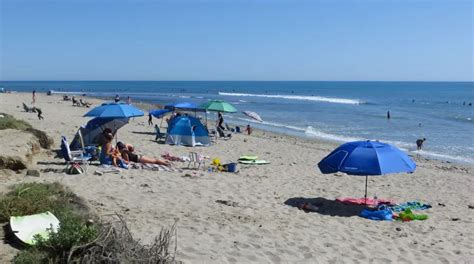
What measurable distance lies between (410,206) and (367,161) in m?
1.82

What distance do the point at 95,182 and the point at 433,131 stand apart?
26.7 m

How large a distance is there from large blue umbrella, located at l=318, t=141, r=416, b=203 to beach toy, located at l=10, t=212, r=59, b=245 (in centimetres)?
535

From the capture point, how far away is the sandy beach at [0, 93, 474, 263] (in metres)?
7.02

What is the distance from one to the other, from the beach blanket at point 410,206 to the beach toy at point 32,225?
6.66 meters

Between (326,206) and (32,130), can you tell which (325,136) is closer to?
(32,130)

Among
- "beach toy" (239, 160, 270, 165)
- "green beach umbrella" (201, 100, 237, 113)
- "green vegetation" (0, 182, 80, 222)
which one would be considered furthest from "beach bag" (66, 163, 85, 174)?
"green beach umbrella" (201, 100, 237, 113)

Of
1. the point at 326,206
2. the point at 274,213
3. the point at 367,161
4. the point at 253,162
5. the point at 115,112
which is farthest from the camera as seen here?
the point at 253,162

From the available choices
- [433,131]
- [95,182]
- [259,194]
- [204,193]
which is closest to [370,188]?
[259,194]

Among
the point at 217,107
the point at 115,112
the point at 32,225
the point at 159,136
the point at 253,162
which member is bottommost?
the point at 253,162

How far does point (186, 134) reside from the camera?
18234 mm

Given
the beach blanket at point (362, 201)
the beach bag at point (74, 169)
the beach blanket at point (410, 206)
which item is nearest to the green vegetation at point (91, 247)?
the beach bag at point (74, 169)

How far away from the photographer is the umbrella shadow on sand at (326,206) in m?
9.59

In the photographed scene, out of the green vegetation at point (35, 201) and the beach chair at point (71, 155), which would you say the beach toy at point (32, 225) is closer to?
the green vegetation at point (35, 201)

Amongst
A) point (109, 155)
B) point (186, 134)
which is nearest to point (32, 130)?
point (109, 155)
